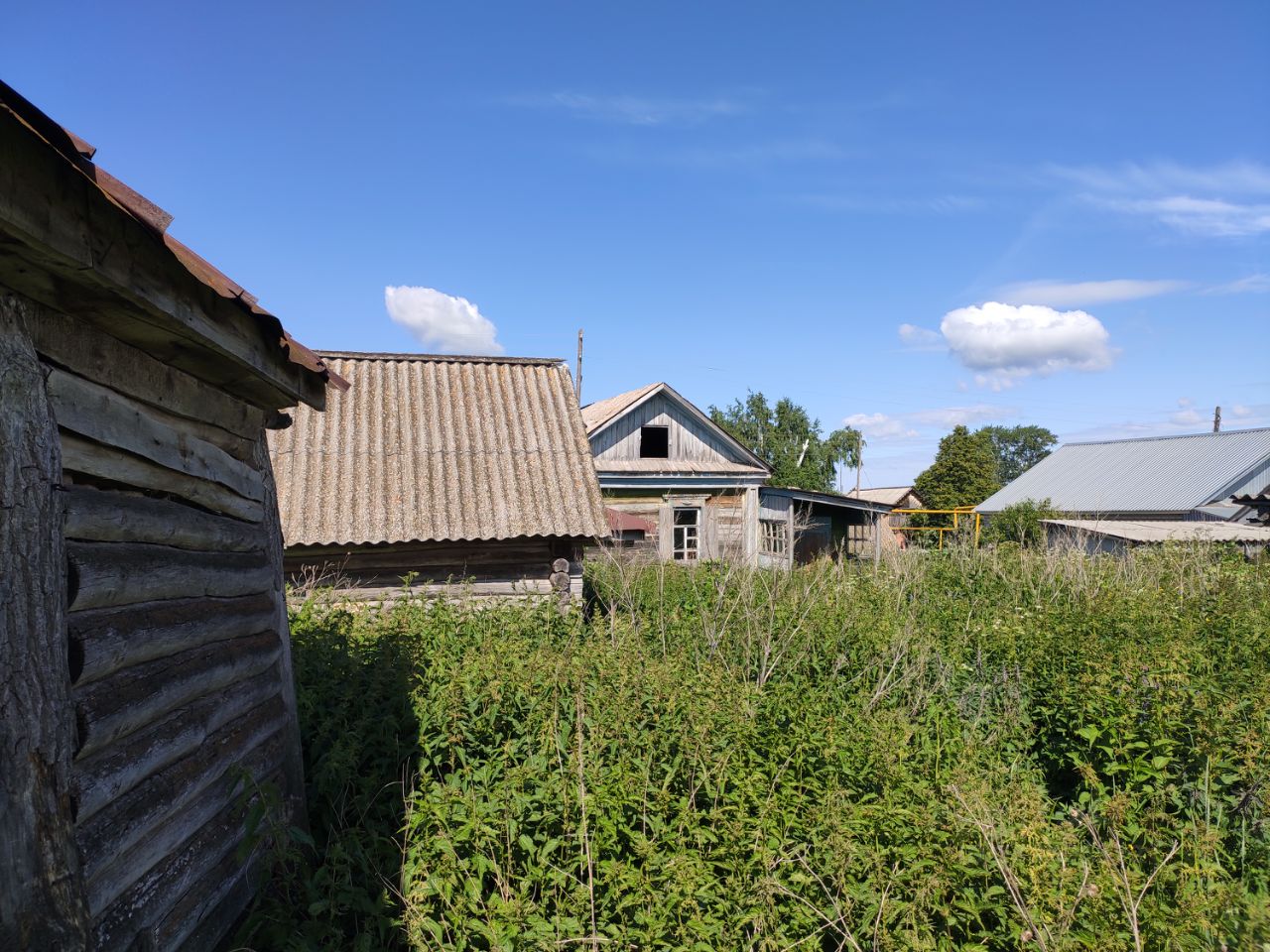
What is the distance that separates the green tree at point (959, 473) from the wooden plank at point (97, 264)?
39.1 meters

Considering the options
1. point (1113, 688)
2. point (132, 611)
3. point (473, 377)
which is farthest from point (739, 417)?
point (132, 611)

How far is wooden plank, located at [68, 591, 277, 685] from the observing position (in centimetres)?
→ 229

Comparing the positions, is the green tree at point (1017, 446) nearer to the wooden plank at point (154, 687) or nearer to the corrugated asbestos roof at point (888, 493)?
the corrugated asbestos roof at point (888, 493)

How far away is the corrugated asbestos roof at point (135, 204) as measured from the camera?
171 cm

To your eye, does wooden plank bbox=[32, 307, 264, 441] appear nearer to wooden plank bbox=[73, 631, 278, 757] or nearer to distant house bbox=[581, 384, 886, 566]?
wooden plank bbox=[73, 631, 278, 757]

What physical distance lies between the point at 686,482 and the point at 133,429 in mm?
18014

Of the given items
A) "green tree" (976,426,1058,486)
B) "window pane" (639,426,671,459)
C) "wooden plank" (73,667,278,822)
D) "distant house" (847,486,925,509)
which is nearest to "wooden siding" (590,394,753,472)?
"window pane" (639,426,671,459)

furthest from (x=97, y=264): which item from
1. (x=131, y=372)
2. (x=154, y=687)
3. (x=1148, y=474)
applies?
(x=1148, y=474)

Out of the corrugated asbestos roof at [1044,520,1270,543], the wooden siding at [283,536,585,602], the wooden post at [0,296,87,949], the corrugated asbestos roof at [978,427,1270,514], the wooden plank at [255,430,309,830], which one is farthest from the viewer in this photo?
the corrugated asbestos roof at [978,427,1270,514]

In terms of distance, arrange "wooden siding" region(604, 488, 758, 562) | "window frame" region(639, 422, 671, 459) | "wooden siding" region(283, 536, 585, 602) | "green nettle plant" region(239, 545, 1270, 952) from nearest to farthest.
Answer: "green nettle plant" region(239, 545, 1270, 952), "wooden siding" region(283, 536, 585, 602), "wooden siding" region(604, 488, 758, 562), "window frame" region(639, 422, 671, 459)

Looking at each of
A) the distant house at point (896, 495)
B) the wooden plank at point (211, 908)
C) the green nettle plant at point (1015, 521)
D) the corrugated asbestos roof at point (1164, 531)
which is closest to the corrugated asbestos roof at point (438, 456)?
the wooden plank at point (211, 908)

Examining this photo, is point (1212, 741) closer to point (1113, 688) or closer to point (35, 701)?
point (1113, 688)

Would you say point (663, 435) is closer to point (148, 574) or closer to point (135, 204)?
point (148, 574)

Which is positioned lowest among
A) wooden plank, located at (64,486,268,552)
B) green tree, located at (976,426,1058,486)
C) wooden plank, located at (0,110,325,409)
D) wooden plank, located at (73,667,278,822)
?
wooden plank, located at (73,667,278,822)
